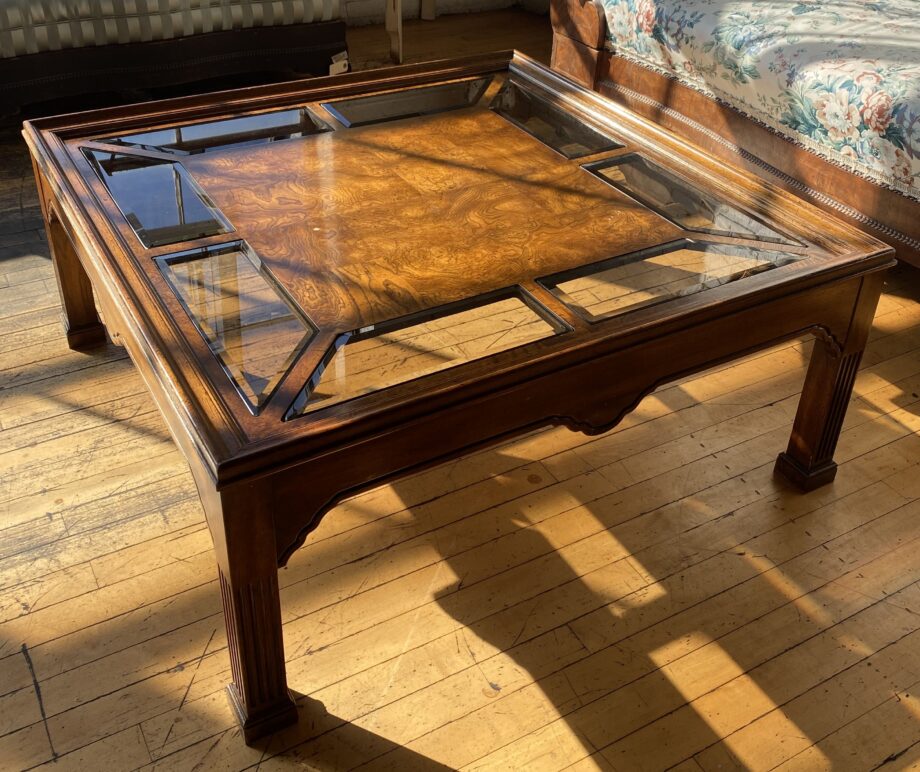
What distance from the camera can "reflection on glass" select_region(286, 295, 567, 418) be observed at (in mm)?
1014

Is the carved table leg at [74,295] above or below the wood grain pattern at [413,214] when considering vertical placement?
below

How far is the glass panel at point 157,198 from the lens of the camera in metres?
1.28

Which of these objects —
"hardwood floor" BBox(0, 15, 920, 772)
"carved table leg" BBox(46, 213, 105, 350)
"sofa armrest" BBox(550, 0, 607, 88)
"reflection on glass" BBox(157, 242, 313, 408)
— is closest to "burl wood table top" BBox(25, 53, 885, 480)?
"reflection on glass" BBox(157, 242, 313, 408)

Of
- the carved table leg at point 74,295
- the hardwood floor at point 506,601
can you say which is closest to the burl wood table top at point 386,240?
the carved table leg at point 74,295

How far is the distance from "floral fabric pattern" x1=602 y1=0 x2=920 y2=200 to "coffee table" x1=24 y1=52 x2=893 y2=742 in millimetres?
497

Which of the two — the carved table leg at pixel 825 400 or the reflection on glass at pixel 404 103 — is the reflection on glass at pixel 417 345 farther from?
the reflection on glass at pixel 404 103

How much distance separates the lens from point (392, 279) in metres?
1.20

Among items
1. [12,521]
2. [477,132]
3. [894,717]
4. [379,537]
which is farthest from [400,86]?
[894,717]

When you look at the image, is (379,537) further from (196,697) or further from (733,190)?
(733,190)

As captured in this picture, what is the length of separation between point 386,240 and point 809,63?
3.65 feet

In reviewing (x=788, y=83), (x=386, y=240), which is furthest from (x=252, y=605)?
(x=788, y=83)

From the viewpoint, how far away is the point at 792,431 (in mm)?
1487

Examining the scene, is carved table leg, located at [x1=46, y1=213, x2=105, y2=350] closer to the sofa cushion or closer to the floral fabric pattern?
the sofa cushion

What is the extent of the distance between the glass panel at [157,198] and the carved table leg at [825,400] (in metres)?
0.85
